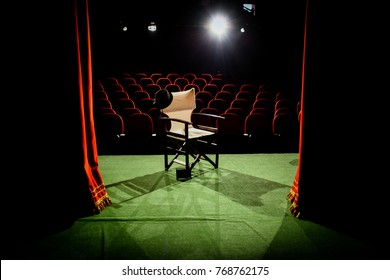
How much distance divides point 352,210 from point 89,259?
1870 millimetres

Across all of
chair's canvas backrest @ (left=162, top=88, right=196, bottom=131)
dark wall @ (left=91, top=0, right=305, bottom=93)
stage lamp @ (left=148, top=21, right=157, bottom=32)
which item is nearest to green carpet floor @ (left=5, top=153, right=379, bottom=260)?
chair's canvas backrest @ (left=162, top=88, right=196, bottom=131)

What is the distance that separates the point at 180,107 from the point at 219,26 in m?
5.44

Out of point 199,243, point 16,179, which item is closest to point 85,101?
point 16,179

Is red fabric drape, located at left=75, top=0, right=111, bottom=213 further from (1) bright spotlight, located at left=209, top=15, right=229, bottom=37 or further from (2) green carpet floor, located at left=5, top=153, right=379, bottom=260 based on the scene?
(1) bright spotlight, located at left=209, top=15, right=229, bottom=37

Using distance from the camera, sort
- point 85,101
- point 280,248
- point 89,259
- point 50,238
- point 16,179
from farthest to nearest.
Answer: point 85,101 → point 16,179 → point 50,238 → point 280,248 → point 89,259

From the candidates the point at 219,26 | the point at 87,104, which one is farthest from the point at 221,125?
the point at 219,26

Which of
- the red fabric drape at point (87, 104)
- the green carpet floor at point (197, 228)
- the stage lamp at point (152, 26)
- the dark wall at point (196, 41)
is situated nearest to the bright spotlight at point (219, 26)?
the dark wall at point (196, 41)

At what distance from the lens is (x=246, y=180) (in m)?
3.03

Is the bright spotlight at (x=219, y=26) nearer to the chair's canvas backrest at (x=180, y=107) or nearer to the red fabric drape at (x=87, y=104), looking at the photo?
the chair's canvas backrest at (x=180, y=107)

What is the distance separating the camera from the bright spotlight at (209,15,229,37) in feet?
26.3

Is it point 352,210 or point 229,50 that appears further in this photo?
point 229,50

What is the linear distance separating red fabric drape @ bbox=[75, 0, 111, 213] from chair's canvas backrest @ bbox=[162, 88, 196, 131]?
125 cm

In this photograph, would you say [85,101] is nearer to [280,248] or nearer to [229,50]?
[280,248]

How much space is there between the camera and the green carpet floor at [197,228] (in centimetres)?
174
